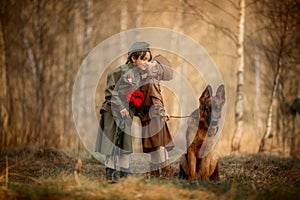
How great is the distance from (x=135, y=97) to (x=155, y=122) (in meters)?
0.43

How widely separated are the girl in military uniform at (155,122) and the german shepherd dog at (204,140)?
314 mm

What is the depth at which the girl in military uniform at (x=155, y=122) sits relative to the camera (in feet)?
20.7

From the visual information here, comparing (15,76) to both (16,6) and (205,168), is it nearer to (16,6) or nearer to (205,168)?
(16,6)

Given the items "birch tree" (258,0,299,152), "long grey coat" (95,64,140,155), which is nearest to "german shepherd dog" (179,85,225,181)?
"long grey coat" (95,64,140,155)

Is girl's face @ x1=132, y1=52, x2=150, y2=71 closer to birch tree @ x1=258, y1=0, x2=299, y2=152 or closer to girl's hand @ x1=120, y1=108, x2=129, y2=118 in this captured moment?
girl's hand @ x1=120, y1=108, x2=129, y2=118

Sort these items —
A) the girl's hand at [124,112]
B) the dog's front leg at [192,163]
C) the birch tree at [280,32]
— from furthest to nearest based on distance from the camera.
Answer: the birch tree at [280,32], the girl's hand at [124,112], the dog's front leg at [192,163]

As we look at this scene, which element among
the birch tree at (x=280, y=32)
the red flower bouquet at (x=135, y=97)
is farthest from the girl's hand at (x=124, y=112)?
the birch tree at (x=280, y=32)

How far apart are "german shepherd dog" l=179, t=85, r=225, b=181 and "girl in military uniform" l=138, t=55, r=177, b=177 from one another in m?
0.31

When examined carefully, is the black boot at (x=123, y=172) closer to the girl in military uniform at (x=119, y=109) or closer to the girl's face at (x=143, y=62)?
the girl in military uniform at (x=119, y=109)

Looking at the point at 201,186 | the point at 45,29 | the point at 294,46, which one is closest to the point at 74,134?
the point at 45,29

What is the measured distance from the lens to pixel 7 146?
9.98 m

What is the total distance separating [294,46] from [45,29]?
657cm

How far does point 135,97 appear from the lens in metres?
6.32

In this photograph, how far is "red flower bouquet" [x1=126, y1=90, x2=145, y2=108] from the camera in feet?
20.7
